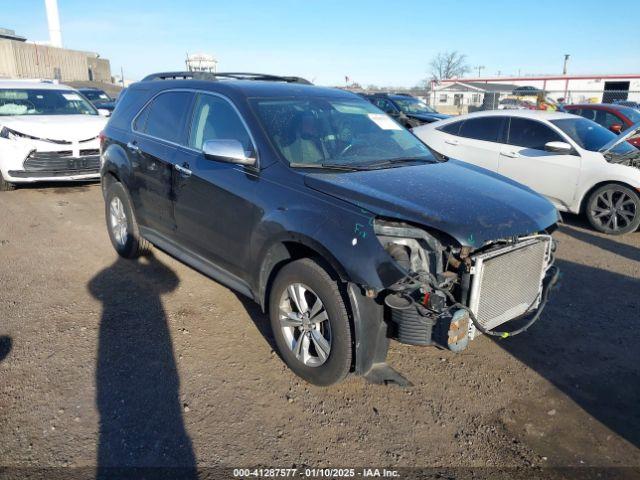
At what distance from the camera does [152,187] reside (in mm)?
4629

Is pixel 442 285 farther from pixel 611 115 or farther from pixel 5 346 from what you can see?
pixel 611 115

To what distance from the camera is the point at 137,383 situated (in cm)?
329

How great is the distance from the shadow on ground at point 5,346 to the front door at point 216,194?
1.51 metres

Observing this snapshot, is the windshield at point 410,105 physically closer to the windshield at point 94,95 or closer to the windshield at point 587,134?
the windshield at point 587,134

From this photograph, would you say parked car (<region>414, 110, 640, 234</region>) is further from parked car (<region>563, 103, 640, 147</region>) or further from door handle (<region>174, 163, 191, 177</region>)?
door handle (<region>174, 163, 191, 177</region>)

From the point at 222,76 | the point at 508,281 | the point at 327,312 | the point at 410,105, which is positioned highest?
the point at 222,76

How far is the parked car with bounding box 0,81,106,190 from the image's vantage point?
26.8 feet

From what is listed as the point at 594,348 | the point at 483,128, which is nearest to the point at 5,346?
the point at 594,348

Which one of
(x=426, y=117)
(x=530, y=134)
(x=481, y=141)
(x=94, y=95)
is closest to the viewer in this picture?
(x=530, y=134)

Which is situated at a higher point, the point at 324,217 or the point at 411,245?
the point at 324,217

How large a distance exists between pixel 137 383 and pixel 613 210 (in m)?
6.64

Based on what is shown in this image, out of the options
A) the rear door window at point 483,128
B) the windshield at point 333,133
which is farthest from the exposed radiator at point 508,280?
the rear door window at point 483,128

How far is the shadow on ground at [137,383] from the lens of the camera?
2.69 m

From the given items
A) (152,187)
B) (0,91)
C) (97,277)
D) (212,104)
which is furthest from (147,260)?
(0,91)
